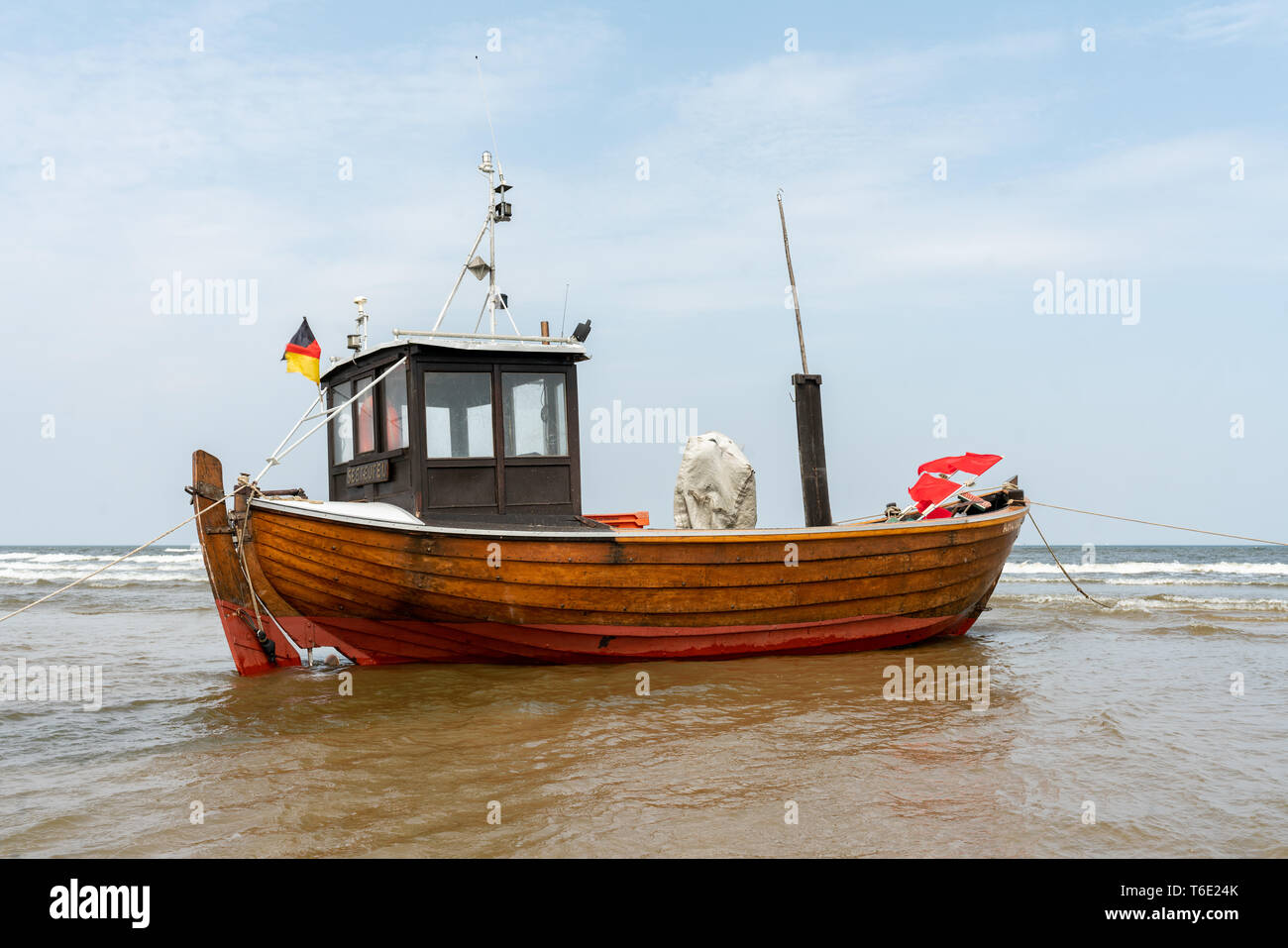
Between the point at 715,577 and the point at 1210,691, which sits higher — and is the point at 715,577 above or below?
above

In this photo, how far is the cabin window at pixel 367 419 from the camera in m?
8.05

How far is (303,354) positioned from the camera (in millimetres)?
8102

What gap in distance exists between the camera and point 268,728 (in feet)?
19.4

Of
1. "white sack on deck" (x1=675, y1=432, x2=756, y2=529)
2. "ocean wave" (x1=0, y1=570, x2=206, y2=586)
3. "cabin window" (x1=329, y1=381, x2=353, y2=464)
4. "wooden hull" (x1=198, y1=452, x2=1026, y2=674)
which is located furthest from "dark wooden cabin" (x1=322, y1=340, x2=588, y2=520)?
"ocean wave" (x1=0, y1=570, x2=206, y2=586)

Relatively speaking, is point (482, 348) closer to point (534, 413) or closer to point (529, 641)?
point (534, 413)

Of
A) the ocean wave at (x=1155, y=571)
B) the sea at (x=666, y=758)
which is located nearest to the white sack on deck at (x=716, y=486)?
the sea at (x=666, y=758)

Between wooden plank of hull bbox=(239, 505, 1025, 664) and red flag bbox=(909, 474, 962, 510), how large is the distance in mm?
566

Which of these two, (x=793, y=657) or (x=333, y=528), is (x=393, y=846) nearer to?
(x=333, y=528)

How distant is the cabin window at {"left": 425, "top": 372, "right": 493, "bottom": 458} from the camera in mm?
7602

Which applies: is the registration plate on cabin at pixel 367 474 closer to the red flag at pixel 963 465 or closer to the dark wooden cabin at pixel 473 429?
the dark wooden cabin at pixel 473 429

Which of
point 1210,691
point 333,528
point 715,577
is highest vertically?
point 333,528
